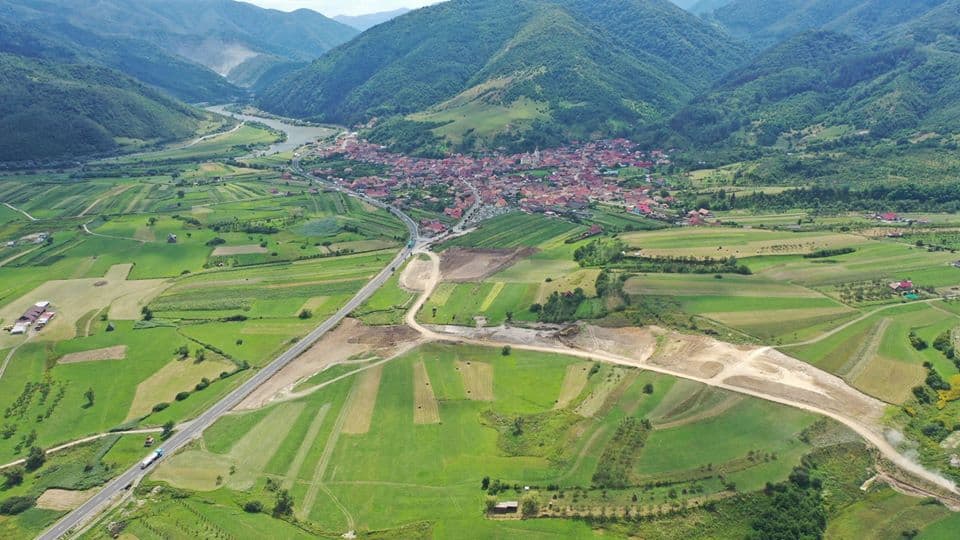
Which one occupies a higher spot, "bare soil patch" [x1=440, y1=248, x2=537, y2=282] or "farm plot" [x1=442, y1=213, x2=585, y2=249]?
"farm plot" [x1=442, y1=213, x2=585, y2=249]

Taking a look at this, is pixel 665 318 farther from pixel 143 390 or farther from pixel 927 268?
pixel 143 390

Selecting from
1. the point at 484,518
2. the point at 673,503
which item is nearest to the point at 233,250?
the point at 484,518

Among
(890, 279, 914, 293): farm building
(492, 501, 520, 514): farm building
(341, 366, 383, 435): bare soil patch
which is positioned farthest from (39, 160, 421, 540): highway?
(890, 279, 914, 293): farm building

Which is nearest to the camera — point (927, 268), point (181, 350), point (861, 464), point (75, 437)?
point (861, 464)

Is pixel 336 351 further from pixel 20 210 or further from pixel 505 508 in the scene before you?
pixel 20 210

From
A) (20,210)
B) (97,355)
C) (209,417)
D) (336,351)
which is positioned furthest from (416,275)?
(20,210)

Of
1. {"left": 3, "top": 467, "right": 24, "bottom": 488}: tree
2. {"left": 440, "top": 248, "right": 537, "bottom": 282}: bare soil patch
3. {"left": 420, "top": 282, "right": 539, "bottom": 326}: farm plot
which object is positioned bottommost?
{"left": 3, "top": 467, "right": 24, "bottom": 488}: tree

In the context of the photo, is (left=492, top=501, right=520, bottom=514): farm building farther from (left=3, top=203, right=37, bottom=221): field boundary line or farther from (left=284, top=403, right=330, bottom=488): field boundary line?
(left=3, top=203, right=37, bottom=221): field boundary line
